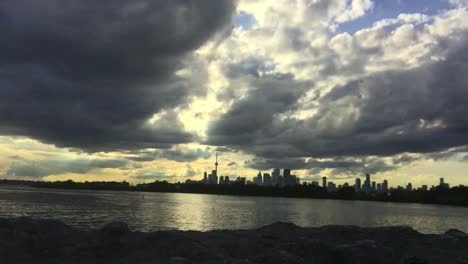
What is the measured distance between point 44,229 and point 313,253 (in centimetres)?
1031

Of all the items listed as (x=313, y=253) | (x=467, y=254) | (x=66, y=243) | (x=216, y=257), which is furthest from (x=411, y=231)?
(x=66, y=243)

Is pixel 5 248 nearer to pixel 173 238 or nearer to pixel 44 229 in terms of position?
pixel 44 229

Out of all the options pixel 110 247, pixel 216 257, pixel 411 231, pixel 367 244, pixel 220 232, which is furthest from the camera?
pixel 411 231

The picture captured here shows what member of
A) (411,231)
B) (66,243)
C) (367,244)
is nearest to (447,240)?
(411,231)

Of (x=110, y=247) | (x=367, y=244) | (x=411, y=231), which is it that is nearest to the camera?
(x=110, y=247)

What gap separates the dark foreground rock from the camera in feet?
53.9

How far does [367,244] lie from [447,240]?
5.80 m

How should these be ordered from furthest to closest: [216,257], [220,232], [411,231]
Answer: [411,231] → [220,232] → [216,257]

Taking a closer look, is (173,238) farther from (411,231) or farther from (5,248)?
(411,231)

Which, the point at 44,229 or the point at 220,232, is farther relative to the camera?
the point at 220,232

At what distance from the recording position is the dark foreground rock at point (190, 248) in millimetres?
16422

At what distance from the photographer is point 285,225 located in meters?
24.9

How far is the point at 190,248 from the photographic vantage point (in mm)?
16953

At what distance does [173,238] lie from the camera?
1805 centimetres
